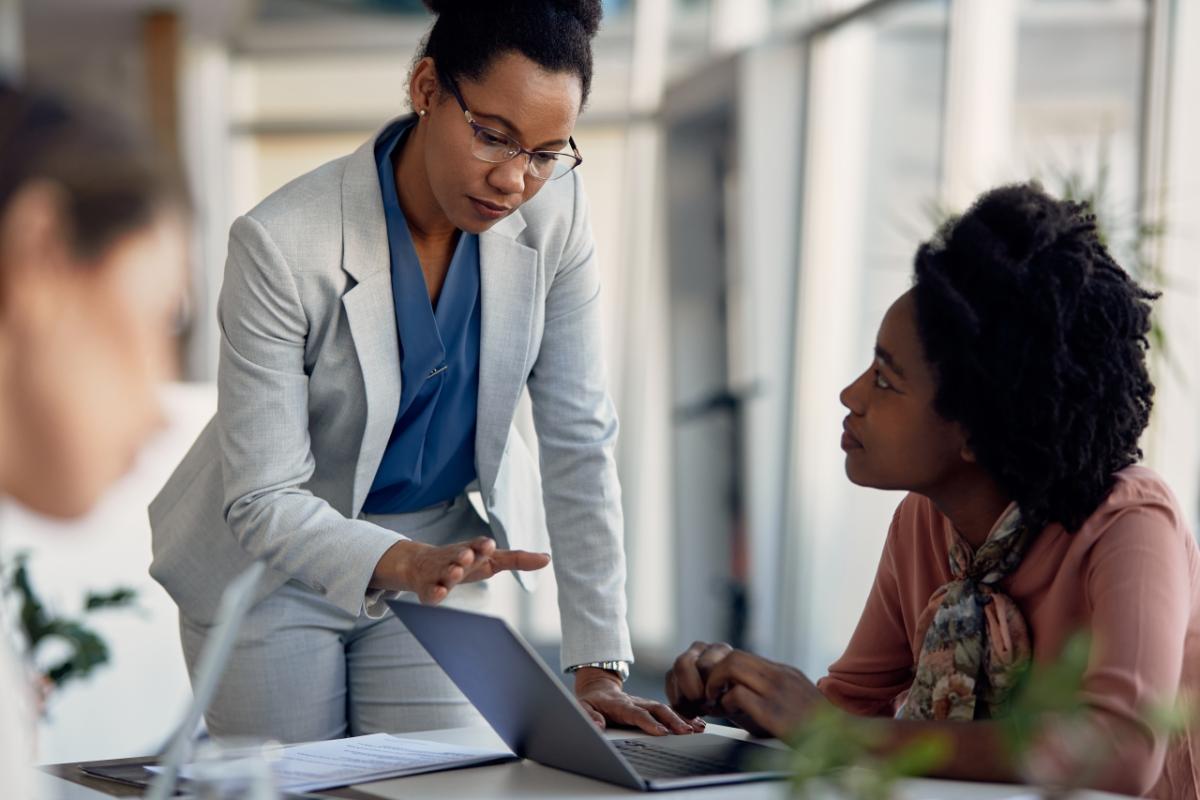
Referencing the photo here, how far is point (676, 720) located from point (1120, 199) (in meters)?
2.49

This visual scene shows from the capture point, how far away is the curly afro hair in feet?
5.03

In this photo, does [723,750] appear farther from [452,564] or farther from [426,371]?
[426,371]

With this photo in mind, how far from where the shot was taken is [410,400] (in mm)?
1976

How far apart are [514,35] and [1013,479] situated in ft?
2.62

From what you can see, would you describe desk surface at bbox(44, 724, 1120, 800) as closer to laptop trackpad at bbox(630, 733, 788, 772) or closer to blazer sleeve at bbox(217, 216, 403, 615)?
laptop trackpad at bbox(630, 733, 788, 772)

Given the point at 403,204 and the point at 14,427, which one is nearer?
the point at 14,427

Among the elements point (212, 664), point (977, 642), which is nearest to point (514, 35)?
point (977, 642)

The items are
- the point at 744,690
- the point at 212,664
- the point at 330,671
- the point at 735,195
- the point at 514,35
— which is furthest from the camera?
the point at 735,195

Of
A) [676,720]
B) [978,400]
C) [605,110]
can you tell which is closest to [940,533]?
[978,400]

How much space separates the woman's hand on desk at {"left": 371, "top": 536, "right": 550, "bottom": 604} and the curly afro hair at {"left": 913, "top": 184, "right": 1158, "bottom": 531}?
0.50 m

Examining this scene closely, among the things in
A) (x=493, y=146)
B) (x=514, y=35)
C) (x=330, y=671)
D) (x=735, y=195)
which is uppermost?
(x=735, y=195)

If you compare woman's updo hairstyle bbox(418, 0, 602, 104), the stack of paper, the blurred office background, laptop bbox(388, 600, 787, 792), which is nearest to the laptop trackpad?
laptop bbox(388, 600, 787, 792)

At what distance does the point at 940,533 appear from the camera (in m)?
1.80

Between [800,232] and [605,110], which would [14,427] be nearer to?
[800,232]
